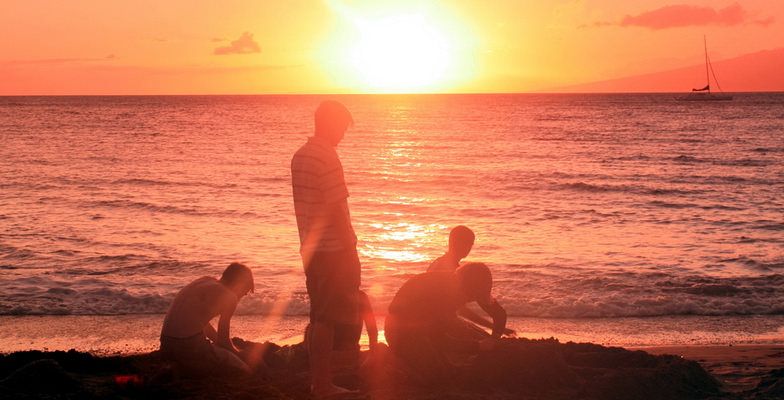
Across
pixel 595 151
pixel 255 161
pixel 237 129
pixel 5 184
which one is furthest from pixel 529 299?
pixel 237 129

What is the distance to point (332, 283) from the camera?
202 inches

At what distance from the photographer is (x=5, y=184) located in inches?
893

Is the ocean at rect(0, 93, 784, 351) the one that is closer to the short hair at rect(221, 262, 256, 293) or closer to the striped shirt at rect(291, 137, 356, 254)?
the short hair at rect(221, 262, 256, 293)

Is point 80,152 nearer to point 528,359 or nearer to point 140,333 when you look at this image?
point 140,333

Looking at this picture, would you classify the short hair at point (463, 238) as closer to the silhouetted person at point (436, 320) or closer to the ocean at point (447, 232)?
the silhouetted person at point (436, 320)

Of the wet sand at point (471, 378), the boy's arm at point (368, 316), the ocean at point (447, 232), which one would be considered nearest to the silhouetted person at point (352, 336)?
the boy's arm at point (368, 316)

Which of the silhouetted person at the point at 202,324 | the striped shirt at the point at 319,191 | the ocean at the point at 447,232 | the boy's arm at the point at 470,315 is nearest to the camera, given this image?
the striped shirt at the point at 319,191

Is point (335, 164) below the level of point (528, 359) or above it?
above

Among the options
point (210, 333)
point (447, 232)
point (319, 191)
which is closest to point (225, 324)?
point (210, 333)

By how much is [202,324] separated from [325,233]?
1500 millimetres

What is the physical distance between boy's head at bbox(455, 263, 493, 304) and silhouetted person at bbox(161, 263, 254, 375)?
1794 mm

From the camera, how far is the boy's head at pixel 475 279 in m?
5.52

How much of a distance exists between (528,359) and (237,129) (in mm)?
53739

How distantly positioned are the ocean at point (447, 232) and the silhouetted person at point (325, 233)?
130 inches
